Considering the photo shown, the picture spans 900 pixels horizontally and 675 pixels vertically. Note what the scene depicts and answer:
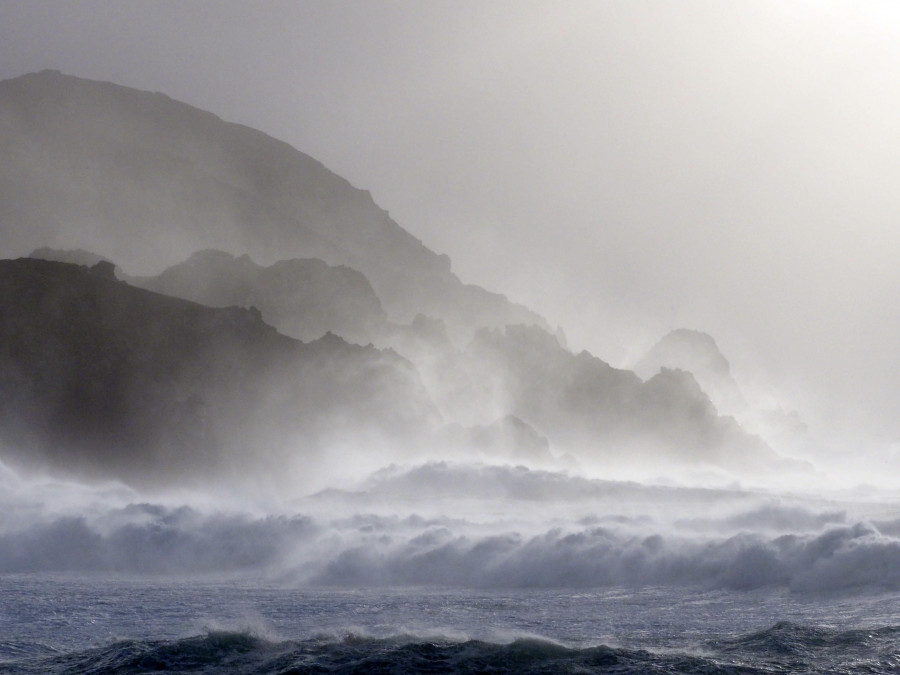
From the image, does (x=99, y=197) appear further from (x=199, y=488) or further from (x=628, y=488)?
(x=628, y=488)

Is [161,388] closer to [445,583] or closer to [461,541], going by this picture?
[461,541]

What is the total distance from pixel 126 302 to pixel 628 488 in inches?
1118

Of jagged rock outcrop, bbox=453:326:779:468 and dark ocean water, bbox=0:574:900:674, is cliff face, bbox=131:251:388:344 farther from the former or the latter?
dark ocean water, bbox=0:574:900:674

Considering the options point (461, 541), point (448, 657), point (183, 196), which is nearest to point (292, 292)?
point (183, 196)

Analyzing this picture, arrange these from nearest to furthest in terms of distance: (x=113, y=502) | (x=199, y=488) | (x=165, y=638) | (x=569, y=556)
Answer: (x=165, y=638)
(x=569, y=556)
(x=113, y=502)
(x=199, y=488)

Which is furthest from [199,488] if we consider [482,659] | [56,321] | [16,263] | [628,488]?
[482,659]

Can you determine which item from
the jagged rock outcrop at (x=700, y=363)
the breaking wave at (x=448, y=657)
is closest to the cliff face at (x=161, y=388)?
the breaking wave at (x=448, y=657)

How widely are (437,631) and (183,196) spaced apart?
219 ft

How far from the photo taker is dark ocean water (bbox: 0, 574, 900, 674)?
1414 cm

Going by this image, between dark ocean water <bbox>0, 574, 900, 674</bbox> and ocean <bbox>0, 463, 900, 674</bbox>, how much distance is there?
64mm

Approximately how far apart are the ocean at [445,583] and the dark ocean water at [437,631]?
6cm

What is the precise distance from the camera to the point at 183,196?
7619 cm

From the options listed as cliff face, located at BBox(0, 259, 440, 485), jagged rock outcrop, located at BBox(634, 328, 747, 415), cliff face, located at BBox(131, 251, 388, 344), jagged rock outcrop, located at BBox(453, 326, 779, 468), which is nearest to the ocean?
cliff face, located at BBox(0, 259, 440, 485)

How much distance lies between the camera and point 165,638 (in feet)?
52.0
